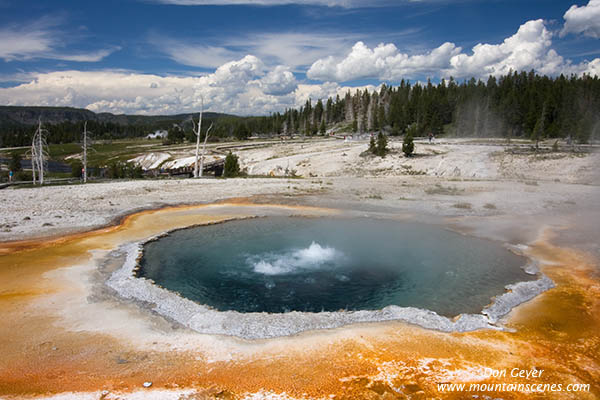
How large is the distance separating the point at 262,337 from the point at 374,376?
2395mm

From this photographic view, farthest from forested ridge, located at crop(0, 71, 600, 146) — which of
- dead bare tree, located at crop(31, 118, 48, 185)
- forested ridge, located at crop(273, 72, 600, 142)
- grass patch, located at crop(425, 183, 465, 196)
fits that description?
grass patch, located at crop(425, 183, 465, 196)

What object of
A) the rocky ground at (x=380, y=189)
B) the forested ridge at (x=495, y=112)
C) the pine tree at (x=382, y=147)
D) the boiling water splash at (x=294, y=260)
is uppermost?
the forested ridge at (x=495, y=112)

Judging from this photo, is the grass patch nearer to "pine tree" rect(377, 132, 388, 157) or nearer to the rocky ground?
the rocky ground

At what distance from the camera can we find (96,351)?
7.06 m

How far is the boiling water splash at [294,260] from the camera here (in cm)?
1249

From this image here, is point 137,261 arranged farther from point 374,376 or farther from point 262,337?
point 374,376

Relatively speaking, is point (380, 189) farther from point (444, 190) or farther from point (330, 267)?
point (330, 267)

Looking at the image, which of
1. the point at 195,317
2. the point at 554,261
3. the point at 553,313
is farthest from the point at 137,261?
the point at 554,261

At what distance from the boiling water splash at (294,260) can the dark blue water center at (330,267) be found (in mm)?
34

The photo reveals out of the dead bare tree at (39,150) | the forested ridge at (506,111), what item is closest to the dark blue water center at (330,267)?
the dead bare tree at (39,150)

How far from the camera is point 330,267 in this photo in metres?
12.7

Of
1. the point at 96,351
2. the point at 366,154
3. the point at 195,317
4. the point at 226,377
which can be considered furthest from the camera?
the point at 366,154

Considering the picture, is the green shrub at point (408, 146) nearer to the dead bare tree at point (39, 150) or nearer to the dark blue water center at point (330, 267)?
the dark blue water center at point (330, 267)

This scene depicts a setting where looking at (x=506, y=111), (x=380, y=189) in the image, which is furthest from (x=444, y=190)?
(x=506, y=111)
